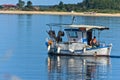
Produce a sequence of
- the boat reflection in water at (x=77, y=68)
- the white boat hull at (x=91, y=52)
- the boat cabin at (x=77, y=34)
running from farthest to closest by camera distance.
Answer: the boat cabin at (x=77, y=34) < the white boat hull at (x=91, y=52) < the boat reflection in water at (x=77, y=68)

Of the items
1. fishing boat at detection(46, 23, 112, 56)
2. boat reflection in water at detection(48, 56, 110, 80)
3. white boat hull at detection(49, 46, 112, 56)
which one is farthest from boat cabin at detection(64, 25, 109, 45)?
boat reflection in water at detection(48, 56, 110, 80)

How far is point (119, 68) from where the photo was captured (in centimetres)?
4538

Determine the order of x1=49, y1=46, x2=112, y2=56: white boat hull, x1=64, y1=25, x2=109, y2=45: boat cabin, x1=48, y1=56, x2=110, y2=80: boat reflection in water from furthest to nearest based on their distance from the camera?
1. x1=64, y1=25, x2=109, y2=45: boat cabin
2. x1=49, y1=46, x2=112, y2=56: white boat hull
3. x1=48, y1=56, x2=110, y2=80: boat reflection in water

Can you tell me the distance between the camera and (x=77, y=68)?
44.5 meters

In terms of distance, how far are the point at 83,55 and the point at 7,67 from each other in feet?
31.1

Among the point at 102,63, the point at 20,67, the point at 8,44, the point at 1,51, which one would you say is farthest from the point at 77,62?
the point at 8,44

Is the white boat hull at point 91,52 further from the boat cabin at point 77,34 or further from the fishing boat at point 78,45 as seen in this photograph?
the boat cabin at point 77,34

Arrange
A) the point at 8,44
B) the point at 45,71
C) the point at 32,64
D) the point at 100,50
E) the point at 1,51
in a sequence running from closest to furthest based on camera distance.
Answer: the point at 45,71, the point at 32,64, the point at 100,50, the point at 1,51, the point at 8,44

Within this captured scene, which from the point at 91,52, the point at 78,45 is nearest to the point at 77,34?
the point at 78,45

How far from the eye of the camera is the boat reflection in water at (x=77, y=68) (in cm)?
4006

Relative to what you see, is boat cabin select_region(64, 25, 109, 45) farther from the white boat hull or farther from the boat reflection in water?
the boat reflection in water

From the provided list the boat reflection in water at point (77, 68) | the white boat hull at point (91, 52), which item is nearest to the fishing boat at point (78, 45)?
the white boat hull at point (91, 52)

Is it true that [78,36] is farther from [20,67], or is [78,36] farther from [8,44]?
[8,44]

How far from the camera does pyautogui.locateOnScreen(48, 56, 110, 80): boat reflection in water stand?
4006 cm
